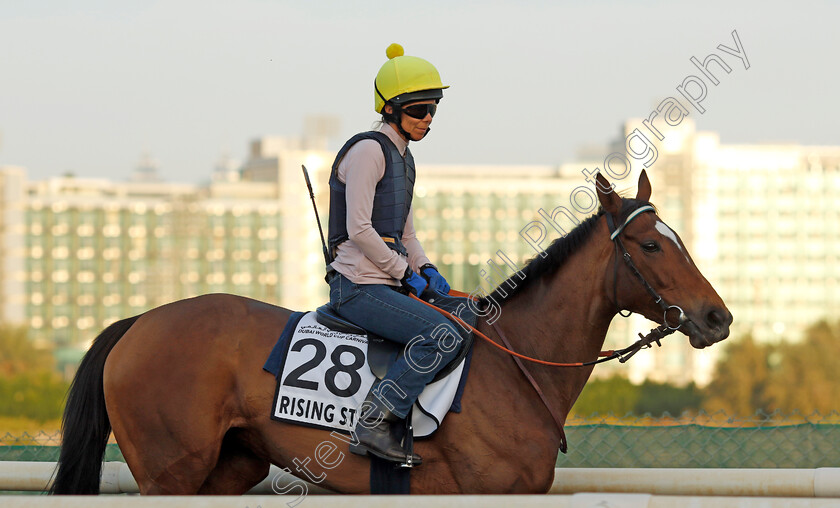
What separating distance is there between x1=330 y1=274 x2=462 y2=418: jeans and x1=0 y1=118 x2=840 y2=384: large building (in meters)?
98.0

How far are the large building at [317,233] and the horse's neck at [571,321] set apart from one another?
9775 cm

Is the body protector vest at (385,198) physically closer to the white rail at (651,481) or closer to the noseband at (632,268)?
the noseband at (632,268)

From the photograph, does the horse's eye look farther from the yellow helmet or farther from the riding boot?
the riding boot

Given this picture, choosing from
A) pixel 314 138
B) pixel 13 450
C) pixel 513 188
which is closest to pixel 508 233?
pixel 513 188

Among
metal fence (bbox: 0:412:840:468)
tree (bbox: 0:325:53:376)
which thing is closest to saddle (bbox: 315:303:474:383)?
metal fence (bbox: 0:412:840:468)

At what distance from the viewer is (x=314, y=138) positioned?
A: 132750 millimetres

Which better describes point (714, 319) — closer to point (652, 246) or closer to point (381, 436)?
point (652, 246)

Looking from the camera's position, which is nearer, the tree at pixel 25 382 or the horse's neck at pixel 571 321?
the horse's neck at pixel 571 321

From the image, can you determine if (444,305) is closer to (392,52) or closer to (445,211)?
(392,52)

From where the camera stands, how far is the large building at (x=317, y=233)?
111875 millimetres

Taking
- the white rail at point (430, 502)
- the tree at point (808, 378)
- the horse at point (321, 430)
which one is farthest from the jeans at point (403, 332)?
the tree at point (808, 378)

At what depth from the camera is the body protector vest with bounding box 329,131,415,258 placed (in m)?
5.38

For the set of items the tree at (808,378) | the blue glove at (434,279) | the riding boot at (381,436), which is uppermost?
the blue glove at (434,279)

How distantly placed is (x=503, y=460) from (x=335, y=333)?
1.02 meters
